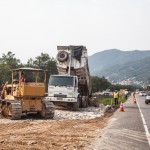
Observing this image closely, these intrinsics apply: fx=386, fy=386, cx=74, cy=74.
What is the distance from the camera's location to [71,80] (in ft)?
91.9

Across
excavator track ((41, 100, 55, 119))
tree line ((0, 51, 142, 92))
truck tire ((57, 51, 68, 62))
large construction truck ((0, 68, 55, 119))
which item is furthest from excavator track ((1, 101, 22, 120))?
tree line ((0, 51, 142, 92))

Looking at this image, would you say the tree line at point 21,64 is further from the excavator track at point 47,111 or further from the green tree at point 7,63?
the excavator track at point 47,111

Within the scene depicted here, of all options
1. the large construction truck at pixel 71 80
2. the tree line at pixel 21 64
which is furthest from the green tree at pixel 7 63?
the large construction truck at pixel 71 80

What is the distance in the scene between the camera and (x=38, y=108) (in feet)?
67.7

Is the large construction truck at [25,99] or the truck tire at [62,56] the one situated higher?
the truck tire at [62,56]

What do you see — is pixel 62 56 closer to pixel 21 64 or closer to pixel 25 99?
pixel 25 99

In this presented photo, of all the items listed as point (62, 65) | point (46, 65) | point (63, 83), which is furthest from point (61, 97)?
point (46, 65)

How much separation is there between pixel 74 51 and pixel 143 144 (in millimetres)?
19364

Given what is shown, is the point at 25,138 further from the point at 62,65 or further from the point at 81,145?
the point at 62,65

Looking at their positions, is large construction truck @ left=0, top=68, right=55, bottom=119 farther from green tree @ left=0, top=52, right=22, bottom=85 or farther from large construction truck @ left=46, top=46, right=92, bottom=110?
green tree @ left=0, top=52, right=22, bottom=85

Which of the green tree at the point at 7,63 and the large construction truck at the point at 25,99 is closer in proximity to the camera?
the large construction truck at the point at 25,99

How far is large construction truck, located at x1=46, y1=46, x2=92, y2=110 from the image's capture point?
27.7m

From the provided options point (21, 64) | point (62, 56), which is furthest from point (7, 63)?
point (62, 56)

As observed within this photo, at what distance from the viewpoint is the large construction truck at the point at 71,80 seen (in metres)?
27.7
